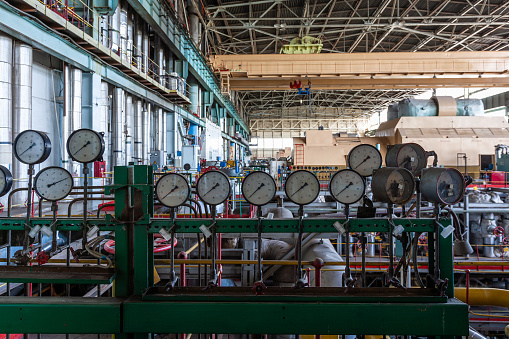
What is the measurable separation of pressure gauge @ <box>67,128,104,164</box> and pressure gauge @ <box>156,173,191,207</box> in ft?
2.34

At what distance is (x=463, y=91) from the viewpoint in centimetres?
2980

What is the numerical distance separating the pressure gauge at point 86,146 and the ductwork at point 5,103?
13.4 ft

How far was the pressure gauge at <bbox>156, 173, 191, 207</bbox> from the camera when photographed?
2.64 meters

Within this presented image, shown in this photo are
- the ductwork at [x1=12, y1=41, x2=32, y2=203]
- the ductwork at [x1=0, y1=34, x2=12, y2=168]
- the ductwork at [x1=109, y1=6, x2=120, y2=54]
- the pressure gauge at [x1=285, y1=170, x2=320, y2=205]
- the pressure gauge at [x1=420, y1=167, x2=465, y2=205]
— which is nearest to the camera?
the pressure gauge at [x1=420, y1=167, x2=465, y2=205]

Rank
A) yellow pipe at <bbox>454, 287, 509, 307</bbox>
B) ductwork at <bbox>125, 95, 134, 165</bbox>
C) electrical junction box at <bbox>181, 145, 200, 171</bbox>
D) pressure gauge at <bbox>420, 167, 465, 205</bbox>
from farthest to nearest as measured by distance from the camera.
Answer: electrical junction box at <bbox>181, 145, 200, 171</bbox> → ductwork at <bbox>125, 95, 134, 165</bbox> → yellow pipe at <bbox>454, 287, 509, 307</bbox> → pressure gauge at <bbox>420, 167, 465, 205</bbox>

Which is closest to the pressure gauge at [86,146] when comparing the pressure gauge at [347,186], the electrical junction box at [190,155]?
the pressure gauge at [347,186]

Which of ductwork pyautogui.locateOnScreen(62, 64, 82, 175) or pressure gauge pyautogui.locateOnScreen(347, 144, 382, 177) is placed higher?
ductwork pyautogui.locateOnScreen(62, 64, 82, 175)

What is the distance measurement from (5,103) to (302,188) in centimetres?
613

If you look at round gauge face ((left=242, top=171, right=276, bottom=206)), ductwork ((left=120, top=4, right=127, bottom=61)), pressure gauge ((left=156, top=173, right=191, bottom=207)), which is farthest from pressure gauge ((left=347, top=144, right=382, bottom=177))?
ductwork ((left=120, top=4, right=127, bottom=61))

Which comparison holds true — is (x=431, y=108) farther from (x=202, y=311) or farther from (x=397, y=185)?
(x=202, y=311)

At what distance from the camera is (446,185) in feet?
8.36

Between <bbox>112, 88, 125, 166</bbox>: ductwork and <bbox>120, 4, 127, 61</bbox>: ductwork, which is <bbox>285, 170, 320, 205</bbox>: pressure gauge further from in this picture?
<bbox>120, 4, 127, 61</bbox>: ductwork

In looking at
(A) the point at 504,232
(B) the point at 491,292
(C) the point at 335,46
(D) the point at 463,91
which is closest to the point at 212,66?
(C) the point at 335,46

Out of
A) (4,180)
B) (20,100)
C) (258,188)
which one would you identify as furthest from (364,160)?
(20,100)
